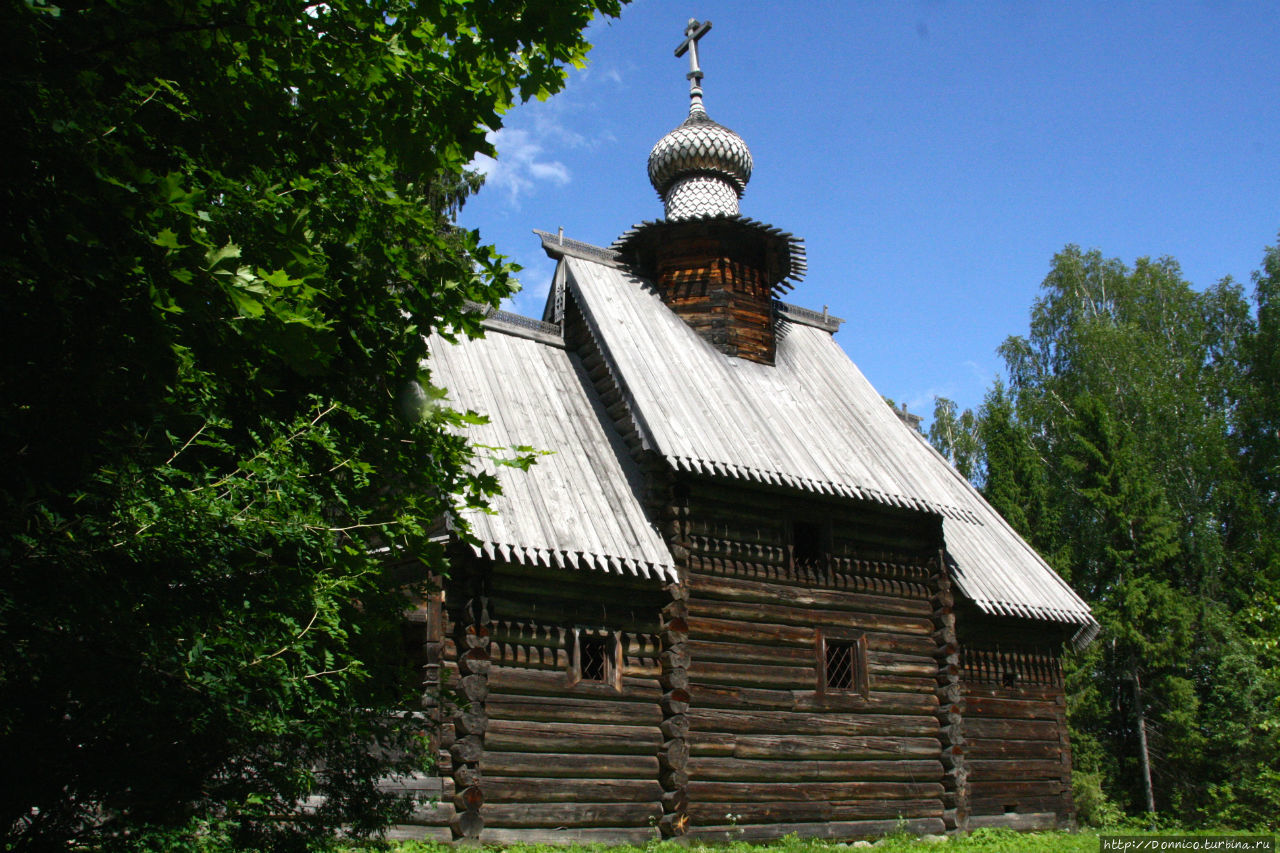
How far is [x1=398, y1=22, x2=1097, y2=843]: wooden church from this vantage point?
12.4m

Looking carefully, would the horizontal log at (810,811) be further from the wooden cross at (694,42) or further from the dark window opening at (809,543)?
the wooden cross at (694,42)

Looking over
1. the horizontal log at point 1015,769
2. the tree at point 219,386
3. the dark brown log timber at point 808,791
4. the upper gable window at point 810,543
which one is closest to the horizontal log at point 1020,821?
the horizontal log at point 1015,769

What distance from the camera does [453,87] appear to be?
6.36 meters

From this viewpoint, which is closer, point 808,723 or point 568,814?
point 568,814

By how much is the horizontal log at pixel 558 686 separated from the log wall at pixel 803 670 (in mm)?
676

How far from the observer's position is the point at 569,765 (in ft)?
41.2

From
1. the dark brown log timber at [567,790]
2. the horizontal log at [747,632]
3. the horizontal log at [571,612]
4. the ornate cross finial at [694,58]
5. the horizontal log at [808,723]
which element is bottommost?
the dark brown log timber at [567,790]

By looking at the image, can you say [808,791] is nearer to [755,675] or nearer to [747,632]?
[755,675]

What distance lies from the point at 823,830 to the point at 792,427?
6.02m

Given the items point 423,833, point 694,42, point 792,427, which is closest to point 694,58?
point 694,42

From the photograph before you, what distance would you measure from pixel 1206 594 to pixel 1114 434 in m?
6.23

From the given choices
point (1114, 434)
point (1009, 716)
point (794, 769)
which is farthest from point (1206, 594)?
point (794, 769)

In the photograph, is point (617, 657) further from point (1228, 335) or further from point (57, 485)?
point (1228, 335)

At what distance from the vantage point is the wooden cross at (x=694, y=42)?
70.8ft
